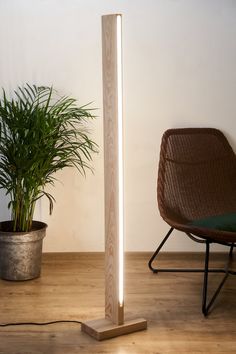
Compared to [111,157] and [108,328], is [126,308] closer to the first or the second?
[108,328]

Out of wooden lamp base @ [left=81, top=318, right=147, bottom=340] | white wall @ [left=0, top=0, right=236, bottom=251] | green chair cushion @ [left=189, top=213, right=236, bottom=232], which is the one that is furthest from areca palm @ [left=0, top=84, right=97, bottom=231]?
wooden lamp base @ [left=81, top=318, right=147, bottom=340]

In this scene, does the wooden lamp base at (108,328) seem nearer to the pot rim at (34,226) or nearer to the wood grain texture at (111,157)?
the wood grain texture at (111,157)

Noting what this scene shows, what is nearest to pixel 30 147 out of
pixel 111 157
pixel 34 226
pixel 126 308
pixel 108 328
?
pixel 34 226

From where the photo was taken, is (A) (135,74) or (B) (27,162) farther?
(A) (135,74)

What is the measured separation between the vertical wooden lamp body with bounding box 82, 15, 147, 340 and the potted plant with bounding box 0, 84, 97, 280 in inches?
33.0

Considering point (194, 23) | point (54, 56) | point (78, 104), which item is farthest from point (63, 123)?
point (194, 23)

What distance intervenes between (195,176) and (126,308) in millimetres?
1005

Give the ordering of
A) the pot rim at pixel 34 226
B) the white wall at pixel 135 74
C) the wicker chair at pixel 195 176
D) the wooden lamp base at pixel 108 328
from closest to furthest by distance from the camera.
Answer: the wooden lamp base at pixel 108 328
the pot rim at pixel 34 226
the wicker chair at pixel 195 176
the white wall at pixel 135 74

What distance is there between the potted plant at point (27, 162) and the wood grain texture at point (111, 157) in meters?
0.83

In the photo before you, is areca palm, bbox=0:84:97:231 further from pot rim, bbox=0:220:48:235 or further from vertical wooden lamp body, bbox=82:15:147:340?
vertical wooden lamp body, bbox=82:15:147:340

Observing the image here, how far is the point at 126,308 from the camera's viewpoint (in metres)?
2.96

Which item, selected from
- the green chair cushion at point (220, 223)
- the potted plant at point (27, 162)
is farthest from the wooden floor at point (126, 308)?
the green chair cushion at point (220, 223)

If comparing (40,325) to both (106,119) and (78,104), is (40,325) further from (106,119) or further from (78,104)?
(78,104)

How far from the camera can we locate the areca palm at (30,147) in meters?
3.29
